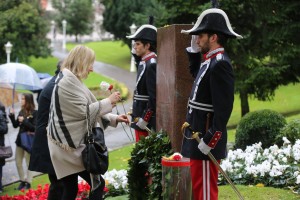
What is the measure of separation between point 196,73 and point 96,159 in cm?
129

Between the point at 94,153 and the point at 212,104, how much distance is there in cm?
139

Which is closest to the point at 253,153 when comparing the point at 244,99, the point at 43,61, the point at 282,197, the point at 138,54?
the point at 282,197

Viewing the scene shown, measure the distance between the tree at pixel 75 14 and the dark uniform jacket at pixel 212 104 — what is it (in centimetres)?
5365

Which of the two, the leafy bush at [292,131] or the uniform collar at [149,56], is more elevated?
the uniform collar at [149,56]

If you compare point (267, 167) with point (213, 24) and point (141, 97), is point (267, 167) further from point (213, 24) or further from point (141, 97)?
point (213, 24)

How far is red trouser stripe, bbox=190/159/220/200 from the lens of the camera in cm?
529

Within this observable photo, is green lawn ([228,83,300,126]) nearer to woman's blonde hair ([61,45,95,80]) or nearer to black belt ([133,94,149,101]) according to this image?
black belt ([133,94,149,101])

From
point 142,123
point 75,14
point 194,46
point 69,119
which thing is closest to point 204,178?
point 194,46

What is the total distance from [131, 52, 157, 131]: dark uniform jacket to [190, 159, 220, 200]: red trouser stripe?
197cm

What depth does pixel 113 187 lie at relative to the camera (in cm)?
845

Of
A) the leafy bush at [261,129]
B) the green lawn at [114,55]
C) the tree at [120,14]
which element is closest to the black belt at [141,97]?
the leafy bush at [261,129]

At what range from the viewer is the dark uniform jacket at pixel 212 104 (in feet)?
16.5

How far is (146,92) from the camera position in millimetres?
7605

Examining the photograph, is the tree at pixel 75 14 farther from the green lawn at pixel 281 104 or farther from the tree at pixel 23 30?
the green lawn at pixel 281 104
